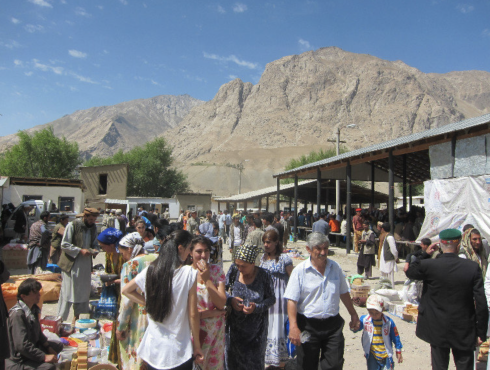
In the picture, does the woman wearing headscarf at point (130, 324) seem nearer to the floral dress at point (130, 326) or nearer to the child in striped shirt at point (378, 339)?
the floral dress at point (130, 326)

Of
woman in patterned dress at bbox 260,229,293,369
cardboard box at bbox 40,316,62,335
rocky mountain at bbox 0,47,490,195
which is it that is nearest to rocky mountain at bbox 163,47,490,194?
rocky mountain at bbox 0,47,490,195

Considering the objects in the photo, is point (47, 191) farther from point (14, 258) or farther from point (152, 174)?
point (152, 174)

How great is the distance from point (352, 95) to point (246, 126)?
121ft

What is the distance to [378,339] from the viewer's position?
11.8 ft

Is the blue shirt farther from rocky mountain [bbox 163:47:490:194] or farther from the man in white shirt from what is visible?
rocky mountain [bbox 163:47:490:194]

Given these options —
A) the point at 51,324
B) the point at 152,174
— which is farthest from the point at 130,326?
the point at 152,174

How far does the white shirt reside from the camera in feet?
8.61

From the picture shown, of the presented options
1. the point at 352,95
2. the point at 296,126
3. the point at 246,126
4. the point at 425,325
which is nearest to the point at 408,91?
the point at 352,95

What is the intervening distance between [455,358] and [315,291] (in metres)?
1.38

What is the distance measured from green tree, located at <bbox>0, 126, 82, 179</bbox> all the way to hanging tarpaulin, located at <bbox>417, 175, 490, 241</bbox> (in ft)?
136

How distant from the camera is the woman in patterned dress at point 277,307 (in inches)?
147

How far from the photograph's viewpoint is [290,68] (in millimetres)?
147375

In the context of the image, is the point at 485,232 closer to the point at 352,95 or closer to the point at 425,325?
the point at 425,325

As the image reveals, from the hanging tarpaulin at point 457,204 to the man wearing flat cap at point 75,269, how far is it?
8.19m
